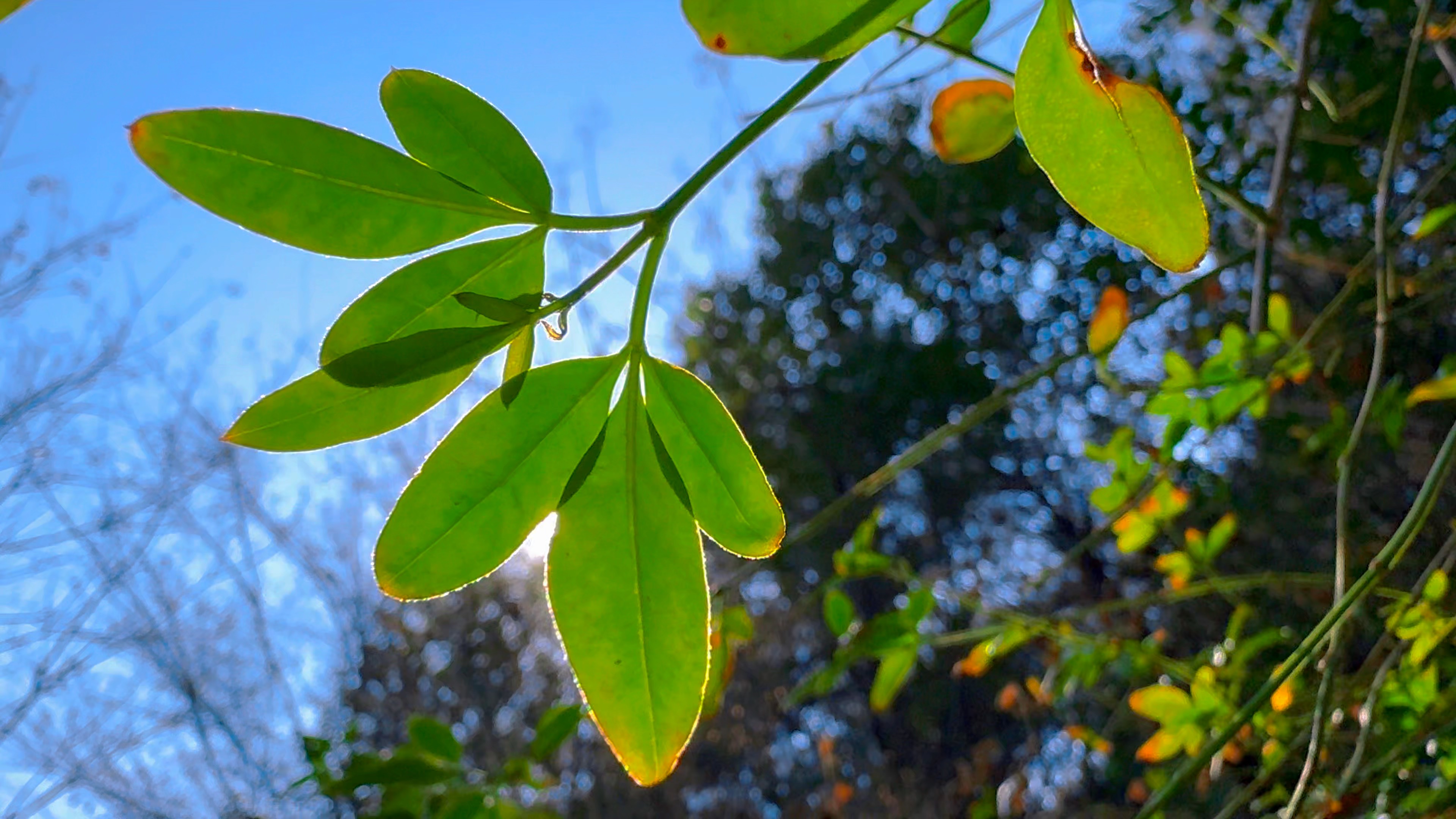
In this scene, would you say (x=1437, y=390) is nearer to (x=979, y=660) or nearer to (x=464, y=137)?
(x=979, y=660)

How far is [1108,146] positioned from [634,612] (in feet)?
Result: 0.57

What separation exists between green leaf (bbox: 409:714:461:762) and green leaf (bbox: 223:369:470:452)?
396mm

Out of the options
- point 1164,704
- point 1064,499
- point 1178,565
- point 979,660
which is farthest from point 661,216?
point 1064,499

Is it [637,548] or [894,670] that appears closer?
[637,548]

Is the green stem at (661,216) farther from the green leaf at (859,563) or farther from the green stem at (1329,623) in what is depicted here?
the green leaf at (859,563)

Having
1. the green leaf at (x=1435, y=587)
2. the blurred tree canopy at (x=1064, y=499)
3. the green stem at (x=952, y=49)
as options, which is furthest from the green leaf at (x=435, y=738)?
the green leaf at (x=1435, y=587)

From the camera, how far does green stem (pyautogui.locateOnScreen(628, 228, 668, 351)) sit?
27 cm

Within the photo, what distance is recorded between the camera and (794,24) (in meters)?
0.22

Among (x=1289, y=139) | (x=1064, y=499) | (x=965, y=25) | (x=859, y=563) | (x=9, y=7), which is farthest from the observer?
(x=1064, y=499)

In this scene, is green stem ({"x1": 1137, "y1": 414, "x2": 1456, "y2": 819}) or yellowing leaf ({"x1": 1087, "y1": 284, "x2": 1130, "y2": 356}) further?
yellowing leaf ({"x1": 1087, "y1": 284, "x2": 1130, "y2": 356})

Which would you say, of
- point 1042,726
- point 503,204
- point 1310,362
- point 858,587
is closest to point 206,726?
point 858,587

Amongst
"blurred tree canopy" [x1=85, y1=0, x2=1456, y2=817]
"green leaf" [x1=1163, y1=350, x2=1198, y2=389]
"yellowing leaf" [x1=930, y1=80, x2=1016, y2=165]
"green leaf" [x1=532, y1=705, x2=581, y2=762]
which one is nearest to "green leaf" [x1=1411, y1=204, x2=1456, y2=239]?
"blurred tree canopy" [x1=85, y1=0, x2=1456, y2=817]

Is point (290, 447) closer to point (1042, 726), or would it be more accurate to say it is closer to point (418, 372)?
point (418, 372)

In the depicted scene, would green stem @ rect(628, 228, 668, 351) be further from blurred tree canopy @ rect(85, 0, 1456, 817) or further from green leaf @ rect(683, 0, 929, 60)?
blurred tree canopy @ rect(85, 0, 1456, 817)
